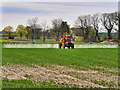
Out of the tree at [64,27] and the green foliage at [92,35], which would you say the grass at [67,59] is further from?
the green foliage at [92,35]

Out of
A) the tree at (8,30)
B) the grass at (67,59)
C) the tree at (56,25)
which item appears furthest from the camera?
the tree at (8,30)

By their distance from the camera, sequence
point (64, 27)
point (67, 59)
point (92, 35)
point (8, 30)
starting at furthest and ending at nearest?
point (8, 30)
point (92, 35)
point (64, 27)
point (67, 59)

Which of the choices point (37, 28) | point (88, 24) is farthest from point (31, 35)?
point (88, 24)

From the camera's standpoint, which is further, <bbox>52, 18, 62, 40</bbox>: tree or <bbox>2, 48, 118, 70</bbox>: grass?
<bbox>52, 18, 62, 40</bbox>: tree

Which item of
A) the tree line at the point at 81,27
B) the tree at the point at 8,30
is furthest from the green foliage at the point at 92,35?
the tree at the point at 8,30

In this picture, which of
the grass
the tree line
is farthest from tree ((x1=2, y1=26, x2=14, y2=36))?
the grass

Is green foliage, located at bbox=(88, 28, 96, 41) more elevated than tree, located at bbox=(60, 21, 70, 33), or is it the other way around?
tree, located at bbox=(60, 21, 70, 33)

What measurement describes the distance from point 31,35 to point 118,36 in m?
16.4

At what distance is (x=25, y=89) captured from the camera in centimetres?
595

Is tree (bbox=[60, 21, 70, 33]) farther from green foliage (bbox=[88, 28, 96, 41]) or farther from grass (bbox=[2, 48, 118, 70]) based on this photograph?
grass (bbox=[2, 48, 118, 70])

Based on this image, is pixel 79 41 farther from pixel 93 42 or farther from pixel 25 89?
pixel 25 89

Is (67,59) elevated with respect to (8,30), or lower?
lower

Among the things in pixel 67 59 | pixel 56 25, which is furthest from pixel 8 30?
pixel 67 59

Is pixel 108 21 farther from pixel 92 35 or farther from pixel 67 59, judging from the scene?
pixel 67 59
